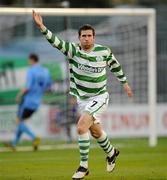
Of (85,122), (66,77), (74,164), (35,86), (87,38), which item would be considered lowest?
(74,164)

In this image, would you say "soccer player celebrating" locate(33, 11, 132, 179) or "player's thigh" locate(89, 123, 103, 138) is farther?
"player's thigh" locate(89, 123, 103, 138)

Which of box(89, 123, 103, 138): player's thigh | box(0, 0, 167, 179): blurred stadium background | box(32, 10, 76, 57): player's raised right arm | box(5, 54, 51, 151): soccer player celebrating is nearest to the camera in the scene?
box(32, 10, 76, 57): player's raised right arm

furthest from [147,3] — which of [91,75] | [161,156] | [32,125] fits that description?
[91,75]

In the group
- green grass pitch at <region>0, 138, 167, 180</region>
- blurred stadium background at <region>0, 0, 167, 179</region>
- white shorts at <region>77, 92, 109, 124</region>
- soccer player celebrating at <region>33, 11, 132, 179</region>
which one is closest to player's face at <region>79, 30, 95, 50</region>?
soccer player celebrating at <region>33, 11, 132, 179</region>

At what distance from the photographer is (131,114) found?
85.1 feet

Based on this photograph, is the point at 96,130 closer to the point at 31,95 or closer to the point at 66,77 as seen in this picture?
the point at 31,95

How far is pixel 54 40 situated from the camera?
1246cm

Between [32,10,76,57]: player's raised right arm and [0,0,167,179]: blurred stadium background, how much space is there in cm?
902

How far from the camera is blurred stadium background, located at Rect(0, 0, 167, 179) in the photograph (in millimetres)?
24188

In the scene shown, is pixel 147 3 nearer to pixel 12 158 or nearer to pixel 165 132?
pixel 165 132

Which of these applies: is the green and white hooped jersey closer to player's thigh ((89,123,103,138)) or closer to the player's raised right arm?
the player's raised right arm

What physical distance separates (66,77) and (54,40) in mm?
13154

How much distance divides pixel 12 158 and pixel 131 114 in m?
8.64

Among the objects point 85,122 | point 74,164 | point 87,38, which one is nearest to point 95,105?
point 85,122
